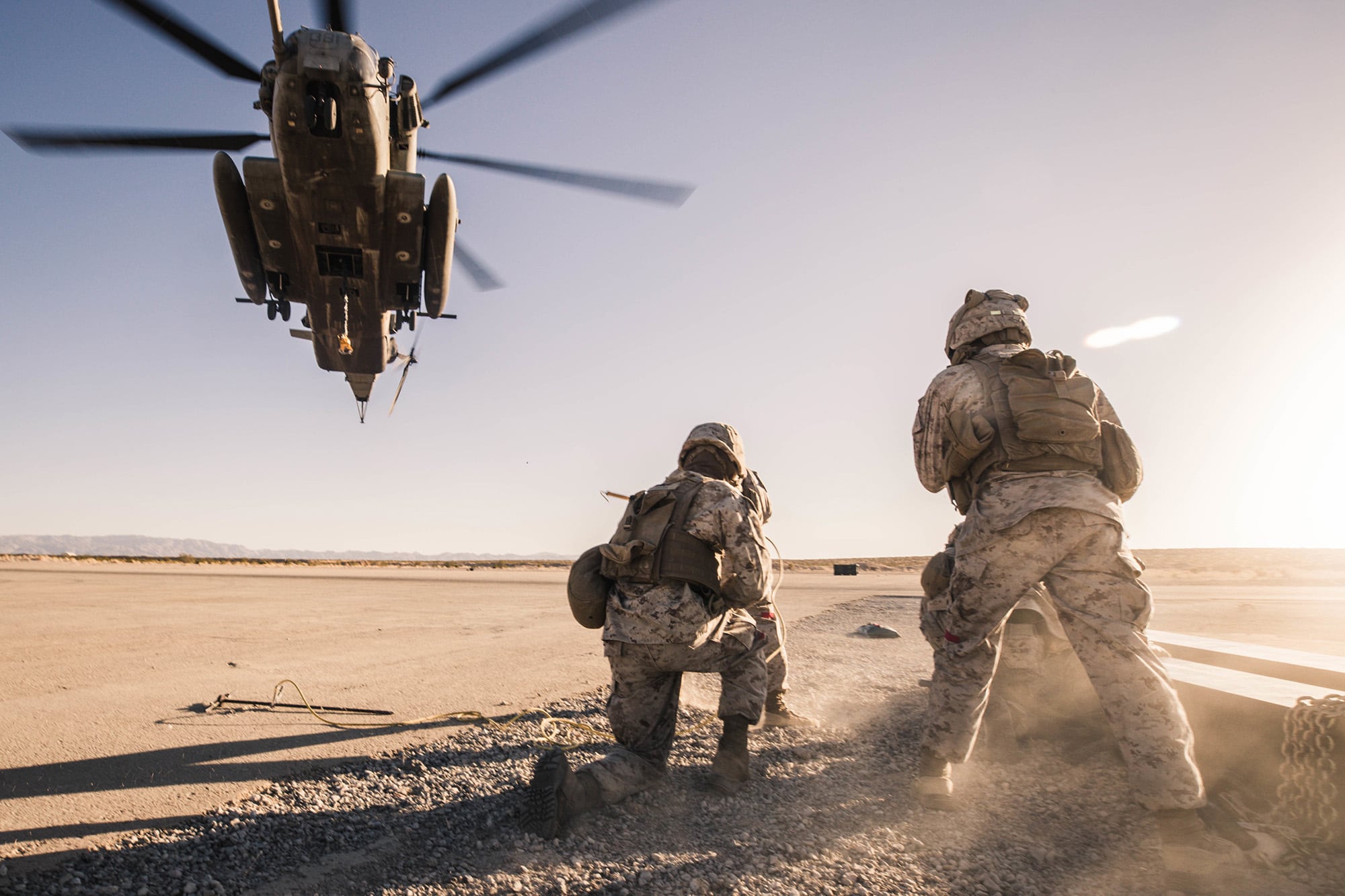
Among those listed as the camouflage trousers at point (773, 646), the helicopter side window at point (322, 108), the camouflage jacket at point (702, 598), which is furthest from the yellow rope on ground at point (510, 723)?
the helicopter side window at point (322, 108)

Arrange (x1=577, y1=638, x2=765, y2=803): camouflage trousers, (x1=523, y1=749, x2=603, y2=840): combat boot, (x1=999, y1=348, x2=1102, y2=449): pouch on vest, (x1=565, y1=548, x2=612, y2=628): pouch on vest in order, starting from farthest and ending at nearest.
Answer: (x1=565, y1=548, x2=612, y2=628): pouch on vest < (x1=577, y1=638, x2=765, y2=803): camouflage trousers < (x1=999, y1=348, x2=1102, y2=449): pouch on vest < (x1=523, y1=749, x2=603, y2=840): combat boot

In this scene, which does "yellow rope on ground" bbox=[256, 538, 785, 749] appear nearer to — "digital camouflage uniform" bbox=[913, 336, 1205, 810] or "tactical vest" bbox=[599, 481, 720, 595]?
"tactical vest" bbox=[599, 481, 720, 595]

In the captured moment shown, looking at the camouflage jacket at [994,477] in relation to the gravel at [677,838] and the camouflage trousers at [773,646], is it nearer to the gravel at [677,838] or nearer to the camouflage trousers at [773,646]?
the gravel at [677,838]

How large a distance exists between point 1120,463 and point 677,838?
2554 millimetres

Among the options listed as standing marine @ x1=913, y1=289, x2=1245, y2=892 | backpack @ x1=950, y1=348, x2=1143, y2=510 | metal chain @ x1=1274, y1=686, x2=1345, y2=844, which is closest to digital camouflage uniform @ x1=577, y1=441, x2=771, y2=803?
standing marine @ x1=913, y1=289, x2=1245, y2=892

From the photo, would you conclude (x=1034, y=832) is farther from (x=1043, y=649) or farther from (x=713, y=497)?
(x=713, y=497)

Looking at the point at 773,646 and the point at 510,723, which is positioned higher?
the point at 773,646

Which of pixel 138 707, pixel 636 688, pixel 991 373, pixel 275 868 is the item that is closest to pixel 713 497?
pixel 636 688

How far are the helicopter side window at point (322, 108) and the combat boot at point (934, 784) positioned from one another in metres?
8.12

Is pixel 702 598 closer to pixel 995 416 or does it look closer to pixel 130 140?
pixel 995 416

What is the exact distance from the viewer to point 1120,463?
10.1 ft

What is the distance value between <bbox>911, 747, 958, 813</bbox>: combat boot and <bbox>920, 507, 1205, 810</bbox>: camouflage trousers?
0.05m

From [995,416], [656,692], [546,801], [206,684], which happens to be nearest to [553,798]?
[546,801]

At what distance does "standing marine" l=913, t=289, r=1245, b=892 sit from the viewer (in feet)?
8.49
